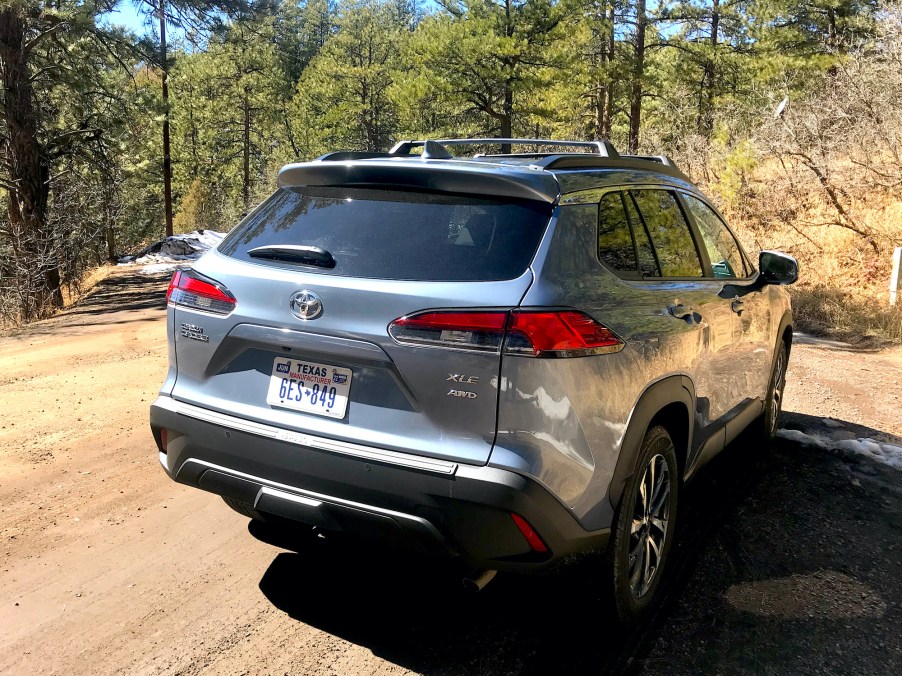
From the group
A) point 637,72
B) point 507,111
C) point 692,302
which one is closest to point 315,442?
point 692,302

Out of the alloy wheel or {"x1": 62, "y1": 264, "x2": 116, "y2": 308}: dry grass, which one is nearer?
the alloy wheel

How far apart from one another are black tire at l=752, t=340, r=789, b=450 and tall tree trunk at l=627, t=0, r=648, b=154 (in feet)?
66.4

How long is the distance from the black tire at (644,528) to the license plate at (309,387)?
44.8 inches

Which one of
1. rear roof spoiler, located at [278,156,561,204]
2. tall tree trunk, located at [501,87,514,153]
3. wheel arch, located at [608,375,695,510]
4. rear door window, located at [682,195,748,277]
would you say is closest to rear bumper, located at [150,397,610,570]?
wheel arch, located at [608,375,695,510]

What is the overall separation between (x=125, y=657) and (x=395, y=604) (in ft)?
3.49

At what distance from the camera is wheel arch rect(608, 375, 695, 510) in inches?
106

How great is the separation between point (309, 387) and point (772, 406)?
401cm

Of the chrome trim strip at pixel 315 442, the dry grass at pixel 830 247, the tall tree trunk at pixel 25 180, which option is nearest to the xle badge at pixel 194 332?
the chrome trim strip at pixel 315 442

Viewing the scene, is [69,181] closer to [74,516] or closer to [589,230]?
[74,516]

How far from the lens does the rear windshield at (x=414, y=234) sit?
2.52m

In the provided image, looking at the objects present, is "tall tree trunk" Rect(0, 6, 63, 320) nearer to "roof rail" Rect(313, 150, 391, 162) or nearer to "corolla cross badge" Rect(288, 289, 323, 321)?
"roof rail" Rect(313, 150, 391, 162)

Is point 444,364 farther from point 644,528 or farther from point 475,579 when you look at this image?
point 644,528

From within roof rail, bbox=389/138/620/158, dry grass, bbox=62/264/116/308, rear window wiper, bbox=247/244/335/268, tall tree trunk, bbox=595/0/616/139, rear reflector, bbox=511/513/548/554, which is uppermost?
tall tree trunk, bbox=595/0/616/139

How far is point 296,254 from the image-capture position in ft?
9.11
